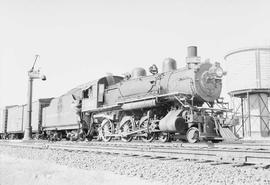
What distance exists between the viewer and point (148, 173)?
6.46 meters

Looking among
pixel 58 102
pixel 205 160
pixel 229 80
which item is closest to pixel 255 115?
pixel 229 80

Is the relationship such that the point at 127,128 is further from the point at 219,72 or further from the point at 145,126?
the point at 219,72

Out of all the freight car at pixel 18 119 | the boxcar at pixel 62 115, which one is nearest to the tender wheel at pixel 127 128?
the boxcar at pixel 62 115

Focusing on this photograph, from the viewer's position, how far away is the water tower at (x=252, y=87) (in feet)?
92.6

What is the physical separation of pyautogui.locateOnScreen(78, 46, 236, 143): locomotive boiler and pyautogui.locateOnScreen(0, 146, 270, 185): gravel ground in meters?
4.12

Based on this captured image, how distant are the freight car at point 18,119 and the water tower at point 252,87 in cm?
1672

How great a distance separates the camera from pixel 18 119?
2738 cm

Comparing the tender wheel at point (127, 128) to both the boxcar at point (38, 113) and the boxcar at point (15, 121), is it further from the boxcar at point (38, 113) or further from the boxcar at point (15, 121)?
the boxcar at point (15, 121)

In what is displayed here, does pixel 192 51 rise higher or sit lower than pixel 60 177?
higher

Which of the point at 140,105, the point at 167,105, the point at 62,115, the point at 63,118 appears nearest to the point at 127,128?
the point at 140,105

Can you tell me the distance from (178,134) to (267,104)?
1979 centimetres

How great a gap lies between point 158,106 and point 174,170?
723 cm

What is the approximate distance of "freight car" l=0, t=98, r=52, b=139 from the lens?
76.7ft

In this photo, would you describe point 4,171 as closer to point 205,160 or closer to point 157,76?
point 205,160
